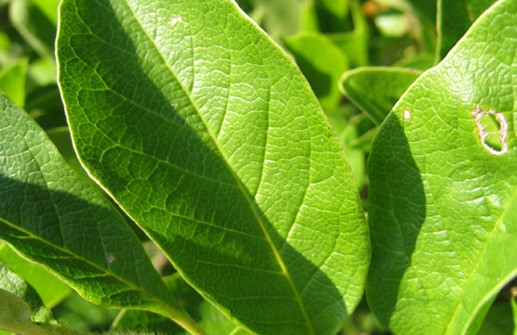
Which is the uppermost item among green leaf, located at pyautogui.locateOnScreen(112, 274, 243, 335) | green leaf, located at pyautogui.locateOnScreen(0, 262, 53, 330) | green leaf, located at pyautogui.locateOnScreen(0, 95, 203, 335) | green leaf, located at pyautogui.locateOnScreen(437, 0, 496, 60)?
green leaf, located at pyautogui.locateOnScreen(437, 0, 496, 60)

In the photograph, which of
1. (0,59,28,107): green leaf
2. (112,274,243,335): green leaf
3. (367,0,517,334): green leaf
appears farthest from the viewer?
(0,59,28,107): green leaf

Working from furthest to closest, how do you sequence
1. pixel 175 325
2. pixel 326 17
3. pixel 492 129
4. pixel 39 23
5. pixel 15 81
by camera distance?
pixel 326 17
pixel 39 23
pixel 15 81
pixel 175 325
pixel 492 129

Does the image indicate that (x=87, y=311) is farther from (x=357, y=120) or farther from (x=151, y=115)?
(x=151, y=115)

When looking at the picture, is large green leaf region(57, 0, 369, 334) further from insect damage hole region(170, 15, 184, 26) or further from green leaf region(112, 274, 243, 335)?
green leaf region(112, 274, 243, 335)

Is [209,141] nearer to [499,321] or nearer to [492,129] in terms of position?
[492,129]

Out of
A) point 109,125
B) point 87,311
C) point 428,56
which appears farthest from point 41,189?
point 87,311

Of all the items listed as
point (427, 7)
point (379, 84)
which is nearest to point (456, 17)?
point (379, 84)

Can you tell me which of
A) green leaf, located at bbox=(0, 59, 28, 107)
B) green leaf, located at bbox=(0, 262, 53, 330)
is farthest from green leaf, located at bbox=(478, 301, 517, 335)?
green leaf, located at bbox=(0, 59, 28, 107)
